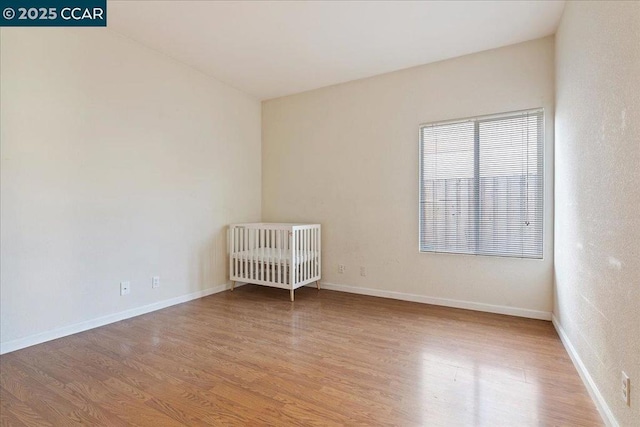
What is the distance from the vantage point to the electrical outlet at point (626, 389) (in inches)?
53.7

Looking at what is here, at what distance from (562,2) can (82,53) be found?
3921mm

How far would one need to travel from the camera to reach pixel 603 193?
1684mm

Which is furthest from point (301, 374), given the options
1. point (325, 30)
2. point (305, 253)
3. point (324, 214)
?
point (325, 30)

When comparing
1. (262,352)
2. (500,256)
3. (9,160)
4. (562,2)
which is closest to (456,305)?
(500,256)

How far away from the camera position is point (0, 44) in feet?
7.66

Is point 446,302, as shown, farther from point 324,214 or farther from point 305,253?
Answer: point 324,214

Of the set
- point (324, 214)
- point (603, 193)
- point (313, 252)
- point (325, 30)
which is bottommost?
point (313, 252)

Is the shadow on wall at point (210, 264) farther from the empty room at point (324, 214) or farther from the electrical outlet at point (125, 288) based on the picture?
the electrical outlet at point (125, 288)

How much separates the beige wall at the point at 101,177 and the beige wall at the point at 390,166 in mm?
954

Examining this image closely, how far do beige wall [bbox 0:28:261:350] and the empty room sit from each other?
2cm

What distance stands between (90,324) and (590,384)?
3.68 meters

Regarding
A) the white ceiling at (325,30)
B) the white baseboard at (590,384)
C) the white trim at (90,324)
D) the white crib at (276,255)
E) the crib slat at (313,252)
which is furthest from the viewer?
the crib slat at (313,252)

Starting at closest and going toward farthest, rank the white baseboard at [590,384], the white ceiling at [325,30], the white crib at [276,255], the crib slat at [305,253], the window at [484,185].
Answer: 1. the white baseboard at [590,384]
2. the white ceiling at [325,30]
3. the window at [484,185]
4. the white crib at [276,255]
5. the crib slat at [305,253]

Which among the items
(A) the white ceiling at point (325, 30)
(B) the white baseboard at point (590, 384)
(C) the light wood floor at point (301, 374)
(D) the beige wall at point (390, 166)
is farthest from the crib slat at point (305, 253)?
(B) the white baseboard at point (590, 384)
